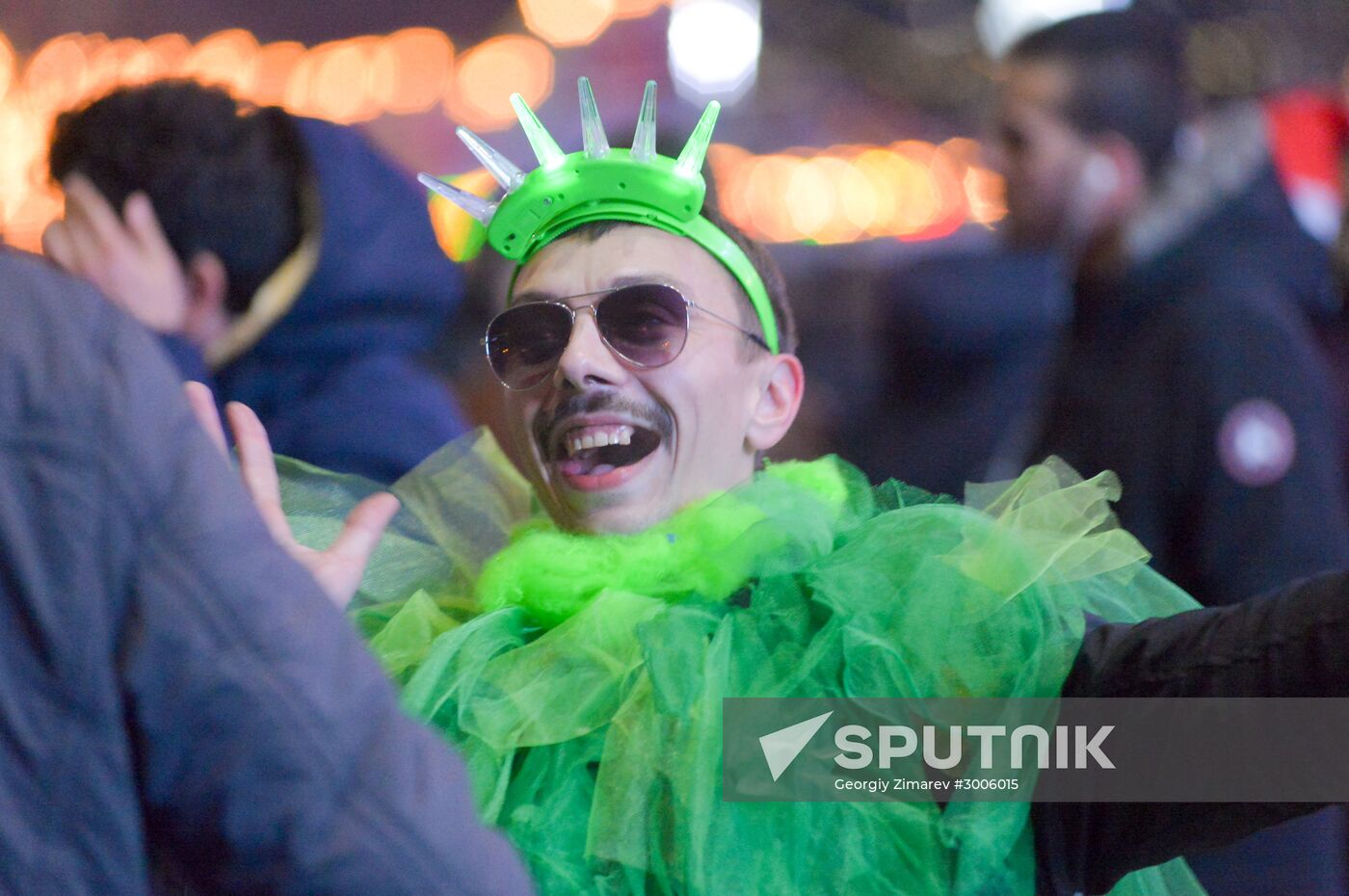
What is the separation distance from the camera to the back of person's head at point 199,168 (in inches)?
108

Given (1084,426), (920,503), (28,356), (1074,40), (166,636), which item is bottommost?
(166,636)

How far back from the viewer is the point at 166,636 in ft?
3.14

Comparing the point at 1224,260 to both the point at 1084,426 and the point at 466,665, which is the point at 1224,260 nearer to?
the point at 1084,426

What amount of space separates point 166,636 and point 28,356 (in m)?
0.22

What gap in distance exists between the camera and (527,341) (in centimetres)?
209

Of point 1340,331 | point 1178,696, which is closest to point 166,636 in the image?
point 1178,696

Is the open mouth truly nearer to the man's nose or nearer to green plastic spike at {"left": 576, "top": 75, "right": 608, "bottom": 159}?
the man's nose

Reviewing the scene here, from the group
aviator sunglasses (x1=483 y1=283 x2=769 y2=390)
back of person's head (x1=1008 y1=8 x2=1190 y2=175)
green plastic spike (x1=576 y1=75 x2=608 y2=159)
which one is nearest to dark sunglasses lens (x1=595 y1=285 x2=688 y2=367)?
aviator sunglasses (x1=483 y1=283 x2=769 y2=390)

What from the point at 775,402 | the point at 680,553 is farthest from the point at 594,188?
the point at 680,553

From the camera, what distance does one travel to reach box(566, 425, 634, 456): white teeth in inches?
80.0

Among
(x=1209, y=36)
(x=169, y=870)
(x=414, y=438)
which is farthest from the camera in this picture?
(x=1209, y=36)

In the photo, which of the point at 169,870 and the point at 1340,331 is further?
the point at 1340,331

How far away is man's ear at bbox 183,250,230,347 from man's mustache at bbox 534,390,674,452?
103cm

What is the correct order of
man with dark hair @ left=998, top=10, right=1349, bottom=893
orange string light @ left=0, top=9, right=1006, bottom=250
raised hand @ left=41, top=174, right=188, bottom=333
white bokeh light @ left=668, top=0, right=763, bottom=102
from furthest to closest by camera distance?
white bokeh light @ left=668, top=0, right=763, bottom=102
orange string light @ left=0, top=9, right=1006, bottom=250
raised hand @ left=41, top=174, right=188, bottom=333
man with dark hair @ left=998, top=10, right=1349, bottom=893
